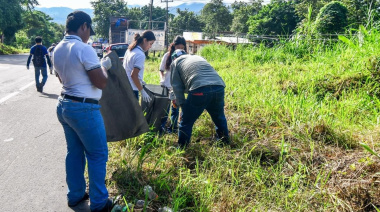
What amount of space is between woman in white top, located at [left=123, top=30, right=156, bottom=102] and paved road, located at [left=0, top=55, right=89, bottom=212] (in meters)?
1.38

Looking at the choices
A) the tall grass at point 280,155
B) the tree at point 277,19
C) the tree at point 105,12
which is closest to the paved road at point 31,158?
the tall grass at point 280,155

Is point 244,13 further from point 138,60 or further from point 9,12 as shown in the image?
point 138,60

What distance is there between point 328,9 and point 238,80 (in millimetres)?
8106

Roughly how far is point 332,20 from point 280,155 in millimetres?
10463

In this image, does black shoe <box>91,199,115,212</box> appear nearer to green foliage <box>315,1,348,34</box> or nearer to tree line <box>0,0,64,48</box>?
green foliage <box>315,1,348,34</box>

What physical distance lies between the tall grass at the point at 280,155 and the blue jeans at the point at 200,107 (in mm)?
258

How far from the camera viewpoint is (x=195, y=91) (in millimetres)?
3668

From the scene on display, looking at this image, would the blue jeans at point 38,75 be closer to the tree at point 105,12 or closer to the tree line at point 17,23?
the tree line at point 17,23

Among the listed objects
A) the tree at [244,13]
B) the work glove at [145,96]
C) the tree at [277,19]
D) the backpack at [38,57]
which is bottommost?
the work glove at [145,96]

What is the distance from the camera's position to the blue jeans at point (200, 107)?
367 centimetres

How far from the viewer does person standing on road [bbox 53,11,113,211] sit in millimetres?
2494

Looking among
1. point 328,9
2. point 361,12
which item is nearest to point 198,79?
point 328,9

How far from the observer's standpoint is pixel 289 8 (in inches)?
987

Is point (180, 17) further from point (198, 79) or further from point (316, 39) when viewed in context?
point (198, 79)
